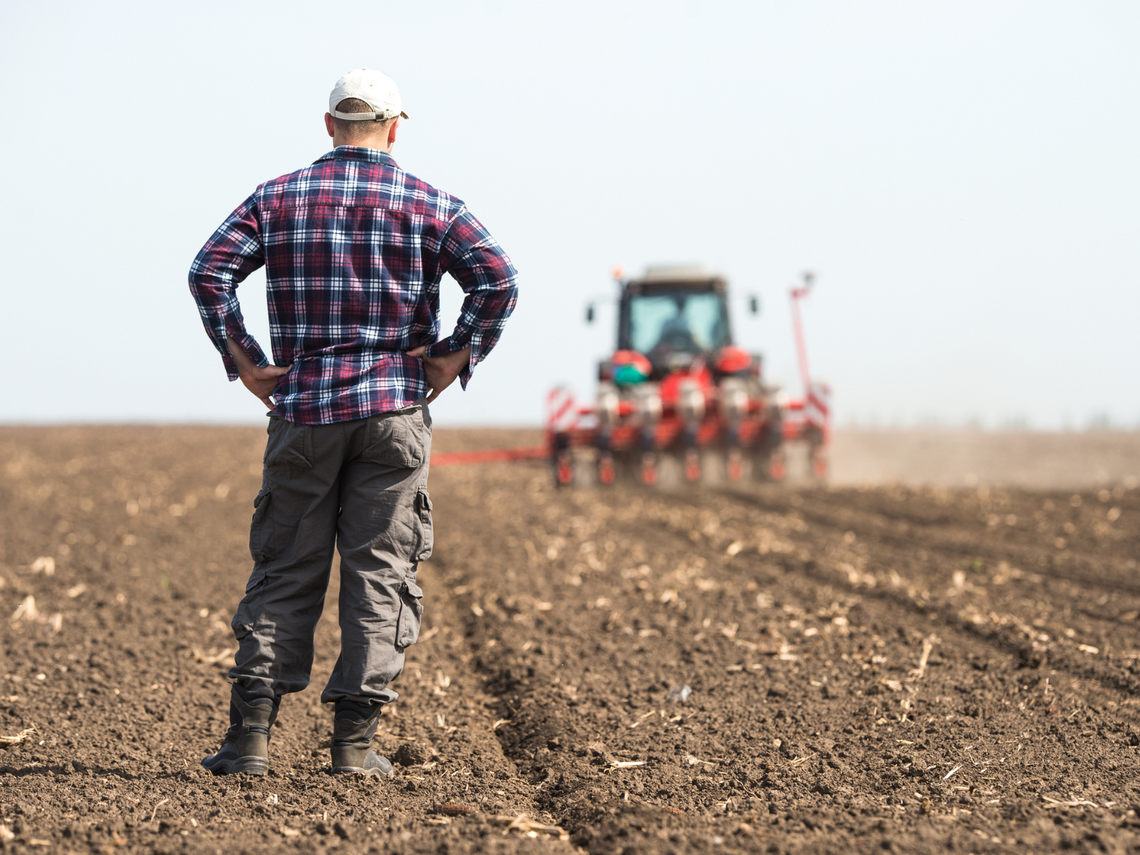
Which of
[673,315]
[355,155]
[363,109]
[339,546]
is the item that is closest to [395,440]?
[339,546]

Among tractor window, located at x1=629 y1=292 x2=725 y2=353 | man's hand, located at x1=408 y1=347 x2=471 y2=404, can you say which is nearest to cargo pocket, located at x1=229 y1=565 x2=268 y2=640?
man's hand, located at x1=408 y1=347 x2=471 y2=404

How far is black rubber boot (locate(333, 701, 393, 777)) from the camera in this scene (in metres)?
3.10

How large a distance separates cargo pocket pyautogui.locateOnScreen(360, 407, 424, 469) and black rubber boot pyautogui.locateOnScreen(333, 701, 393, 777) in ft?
2.30

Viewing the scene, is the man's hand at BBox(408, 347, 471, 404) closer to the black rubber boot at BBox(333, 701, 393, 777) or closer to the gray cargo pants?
the gray cargo pants

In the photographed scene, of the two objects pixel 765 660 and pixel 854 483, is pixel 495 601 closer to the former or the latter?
pixel 765 660

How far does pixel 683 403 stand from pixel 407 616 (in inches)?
413

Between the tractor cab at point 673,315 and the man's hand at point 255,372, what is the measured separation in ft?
40.3

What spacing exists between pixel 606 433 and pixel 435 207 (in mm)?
10603

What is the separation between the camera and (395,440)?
3.00 meters

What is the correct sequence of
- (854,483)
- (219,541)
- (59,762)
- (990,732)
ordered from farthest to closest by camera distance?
(854,483) < (219,541) < (990,732) < (59,762)

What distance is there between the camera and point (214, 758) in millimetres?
3148

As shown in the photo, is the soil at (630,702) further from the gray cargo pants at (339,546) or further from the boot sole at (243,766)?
the gray cargo pants at (339,546)

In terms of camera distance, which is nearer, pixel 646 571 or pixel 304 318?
pixel 304 318

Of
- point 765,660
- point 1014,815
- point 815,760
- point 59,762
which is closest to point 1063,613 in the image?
point 765,660
